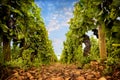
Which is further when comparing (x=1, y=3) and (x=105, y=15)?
(x=1, y=3)

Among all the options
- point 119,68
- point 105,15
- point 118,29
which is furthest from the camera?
point 119,68

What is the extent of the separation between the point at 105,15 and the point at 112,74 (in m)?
1.80

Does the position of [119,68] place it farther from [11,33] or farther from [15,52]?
[15,52]

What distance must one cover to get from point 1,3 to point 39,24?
24.1m

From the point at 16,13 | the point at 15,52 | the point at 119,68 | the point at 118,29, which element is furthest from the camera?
the point at 15,52

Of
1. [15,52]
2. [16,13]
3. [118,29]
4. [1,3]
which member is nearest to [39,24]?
[15,52]

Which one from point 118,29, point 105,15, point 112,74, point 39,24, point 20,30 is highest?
point 39,24

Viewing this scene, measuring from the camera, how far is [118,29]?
7262mm

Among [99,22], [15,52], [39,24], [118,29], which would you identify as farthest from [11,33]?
A: [39,24]

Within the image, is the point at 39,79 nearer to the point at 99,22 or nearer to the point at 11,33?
the point at 99,22

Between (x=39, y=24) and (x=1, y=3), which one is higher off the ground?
(x=39, y=24)

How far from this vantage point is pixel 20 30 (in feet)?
A: 52.6

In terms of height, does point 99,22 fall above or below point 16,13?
below

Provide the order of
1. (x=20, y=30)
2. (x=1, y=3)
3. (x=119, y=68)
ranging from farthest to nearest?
(x=20, y=30)
(x=1, y=3)
(x=119, y=68)
